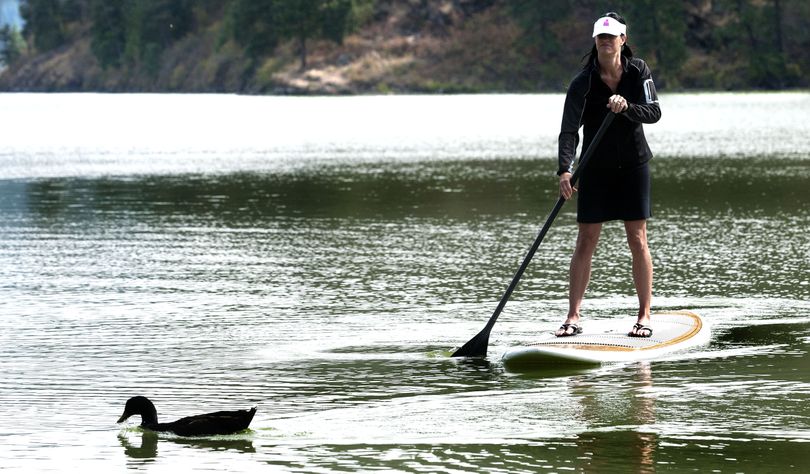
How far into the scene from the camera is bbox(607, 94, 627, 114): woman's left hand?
25.0 feet

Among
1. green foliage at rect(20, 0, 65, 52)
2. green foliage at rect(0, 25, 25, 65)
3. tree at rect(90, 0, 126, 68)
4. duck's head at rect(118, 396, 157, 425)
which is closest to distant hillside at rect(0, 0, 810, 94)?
tree at rect(90, 0, 126, 68)

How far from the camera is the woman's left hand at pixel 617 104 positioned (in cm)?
761

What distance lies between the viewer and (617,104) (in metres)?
7.63

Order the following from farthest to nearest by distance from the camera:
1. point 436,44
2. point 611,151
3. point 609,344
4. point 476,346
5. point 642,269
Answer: point 436,44 < point 642,269 < point 611,151 < point 476,346 < point 609,344

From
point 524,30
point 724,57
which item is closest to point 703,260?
point 724,57

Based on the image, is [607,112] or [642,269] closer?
[607,112]

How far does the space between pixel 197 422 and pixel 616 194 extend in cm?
296

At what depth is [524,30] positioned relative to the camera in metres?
113

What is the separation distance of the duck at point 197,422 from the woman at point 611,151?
98.1 inches

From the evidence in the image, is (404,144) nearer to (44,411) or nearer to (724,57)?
(44,411)

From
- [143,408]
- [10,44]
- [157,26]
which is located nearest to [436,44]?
[157,26]

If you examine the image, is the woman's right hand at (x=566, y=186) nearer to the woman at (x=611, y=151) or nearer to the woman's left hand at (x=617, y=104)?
the woman at (x=611, y=151)

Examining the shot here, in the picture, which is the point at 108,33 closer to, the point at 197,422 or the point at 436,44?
the point at 436,44

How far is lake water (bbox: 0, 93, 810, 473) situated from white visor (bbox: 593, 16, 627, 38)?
1.72 m
